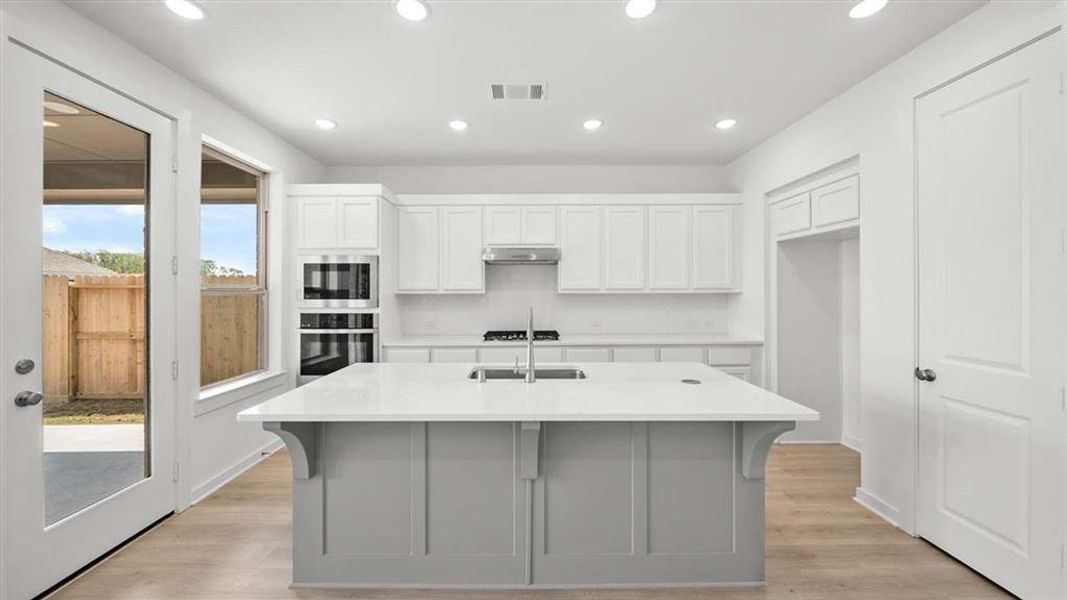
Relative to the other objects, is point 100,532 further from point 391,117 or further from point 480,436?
point 391,117

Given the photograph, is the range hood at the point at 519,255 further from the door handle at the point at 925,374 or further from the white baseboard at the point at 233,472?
the door handle at the point at 925,374

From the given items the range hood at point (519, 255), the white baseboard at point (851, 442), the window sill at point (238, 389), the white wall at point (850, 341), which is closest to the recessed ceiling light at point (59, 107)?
the window sill at point (238, 389)

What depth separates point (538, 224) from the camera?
4734 mm

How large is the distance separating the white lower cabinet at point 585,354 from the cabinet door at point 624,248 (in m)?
0.72

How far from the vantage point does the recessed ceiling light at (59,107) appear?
2141 mm

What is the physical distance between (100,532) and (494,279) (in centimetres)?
345

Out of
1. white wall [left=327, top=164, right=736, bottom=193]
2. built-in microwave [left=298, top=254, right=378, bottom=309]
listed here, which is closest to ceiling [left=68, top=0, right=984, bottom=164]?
white wall [left=327, top=164, right=736, bottom=193]

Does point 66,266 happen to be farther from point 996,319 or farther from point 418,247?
point 996,319

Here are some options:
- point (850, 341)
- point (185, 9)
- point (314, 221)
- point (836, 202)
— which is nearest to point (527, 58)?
point (185, 9)

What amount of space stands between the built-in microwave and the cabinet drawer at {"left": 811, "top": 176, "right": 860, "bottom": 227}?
11.8 ft

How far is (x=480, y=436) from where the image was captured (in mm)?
2154

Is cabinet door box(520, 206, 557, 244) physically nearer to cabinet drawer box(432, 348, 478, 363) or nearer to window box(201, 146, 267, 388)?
cabinet drawer box(432, 348, 478, 363)

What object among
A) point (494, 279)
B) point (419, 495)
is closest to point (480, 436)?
point (419, 495)

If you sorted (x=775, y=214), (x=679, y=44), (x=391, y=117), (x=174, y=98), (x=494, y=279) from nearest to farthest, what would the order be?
(x=679, y=44) → (x=174, y=98) → (x=391, y=117) → (x=775, y=214) → (x=494, y=279)
